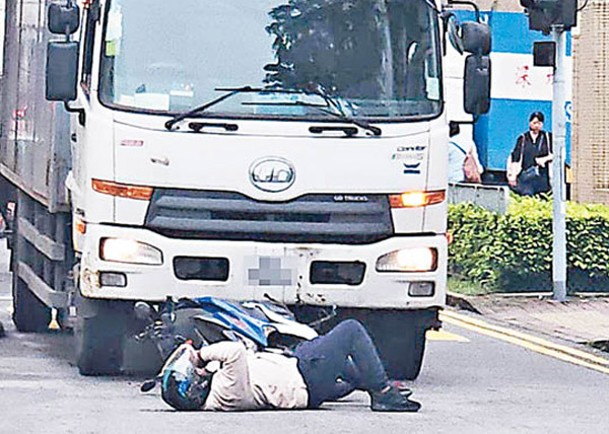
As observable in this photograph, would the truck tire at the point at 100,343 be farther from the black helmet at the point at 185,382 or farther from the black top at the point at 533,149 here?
the black top at the point at 533,149

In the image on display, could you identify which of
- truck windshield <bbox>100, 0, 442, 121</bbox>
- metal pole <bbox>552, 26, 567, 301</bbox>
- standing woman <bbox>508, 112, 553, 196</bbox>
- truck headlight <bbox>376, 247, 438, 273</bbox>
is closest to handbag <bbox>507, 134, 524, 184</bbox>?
standing woman <bbox>508, 112, 553, 196</bbox>

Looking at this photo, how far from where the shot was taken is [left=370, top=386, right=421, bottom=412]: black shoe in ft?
37.6

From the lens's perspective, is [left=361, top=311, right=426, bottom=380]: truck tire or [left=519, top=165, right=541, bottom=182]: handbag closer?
[left=361, top=311, right=426, bottom=380]: truck tire

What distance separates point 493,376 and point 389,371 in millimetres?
1010

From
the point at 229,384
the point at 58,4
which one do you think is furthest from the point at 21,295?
the point at 229,384

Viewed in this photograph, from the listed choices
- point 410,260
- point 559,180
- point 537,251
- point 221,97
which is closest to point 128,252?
point 221,97

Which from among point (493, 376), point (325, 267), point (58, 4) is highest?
point (58, 4)

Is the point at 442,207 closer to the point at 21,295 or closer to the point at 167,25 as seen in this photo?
the point at 167,25

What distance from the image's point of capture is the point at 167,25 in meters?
12.6

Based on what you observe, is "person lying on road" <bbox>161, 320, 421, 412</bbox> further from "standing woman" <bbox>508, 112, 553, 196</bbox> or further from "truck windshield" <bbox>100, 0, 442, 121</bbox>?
"standing woman" <bbox>508, 112, 553, 196</bbox>

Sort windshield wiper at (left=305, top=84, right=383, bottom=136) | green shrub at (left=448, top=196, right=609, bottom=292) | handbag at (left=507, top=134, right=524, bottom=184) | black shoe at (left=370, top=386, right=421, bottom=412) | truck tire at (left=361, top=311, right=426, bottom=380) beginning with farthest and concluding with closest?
handbag at (left=507, top=134, right=524, bottom=184)
green shrub at (left=448, top=196, right=609, bottom=292)
truck tire at (left=361, top=311, right=426, bottom=380)
windshield wiper at (left=305, top=84, right=383, bottom=136)
black shoe at (left=370, top=386, right=421, bottom=412)

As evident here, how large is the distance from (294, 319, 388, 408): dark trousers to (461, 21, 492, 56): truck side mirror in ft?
8.32

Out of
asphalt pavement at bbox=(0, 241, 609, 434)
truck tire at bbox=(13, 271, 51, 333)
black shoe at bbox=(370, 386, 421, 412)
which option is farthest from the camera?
truck tire at bbox=(13, 271, 51, 333)

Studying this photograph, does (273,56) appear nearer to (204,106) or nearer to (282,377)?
(204,106)
